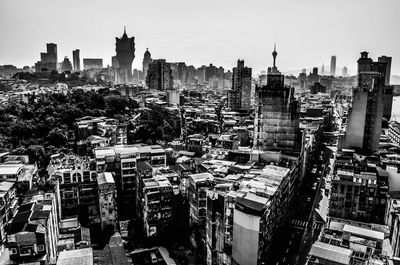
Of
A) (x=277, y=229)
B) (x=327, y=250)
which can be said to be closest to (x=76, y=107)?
(x=277, y=229)

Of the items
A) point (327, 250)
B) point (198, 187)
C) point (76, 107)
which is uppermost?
point (76, 107)

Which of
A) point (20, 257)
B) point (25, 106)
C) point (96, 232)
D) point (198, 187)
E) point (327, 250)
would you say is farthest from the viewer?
point (25, 106)

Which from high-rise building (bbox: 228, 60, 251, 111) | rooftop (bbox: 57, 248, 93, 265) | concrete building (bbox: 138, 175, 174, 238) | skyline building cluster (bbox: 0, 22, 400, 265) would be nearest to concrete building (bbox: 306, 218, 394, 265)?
skyline building cluster (bbox: 0, 22, 400, 265)

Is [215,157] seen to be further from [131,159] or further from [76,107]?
[76,107]

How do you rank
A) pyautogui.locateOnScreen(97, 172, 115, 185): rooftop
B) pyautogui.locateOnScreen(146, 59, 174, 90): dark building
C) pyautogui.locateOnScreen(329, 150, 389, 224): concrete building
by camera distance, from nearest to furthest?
1. pyautogui.locateOnScreen(329, 150, 389, 224): concrete building
2. pyautogui.locateOnScreen(97, 172, 115, 185): rooftop
3. pyautogui.locateOnScreen(146, 59, 174, 90): dark building

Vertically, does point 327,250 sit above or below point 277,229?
above

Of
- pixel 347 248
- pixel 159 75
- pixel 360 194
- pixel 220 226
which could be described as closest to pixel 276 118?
pixel 360 194

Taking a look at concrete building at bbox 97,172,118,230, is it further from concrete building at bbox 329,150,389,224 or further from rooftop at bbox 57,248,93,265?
concrete building at bbox 329,150,389,224

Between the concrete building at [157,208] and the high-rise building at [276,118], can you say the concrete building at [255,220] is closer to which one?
the concrete building at [157,208]
